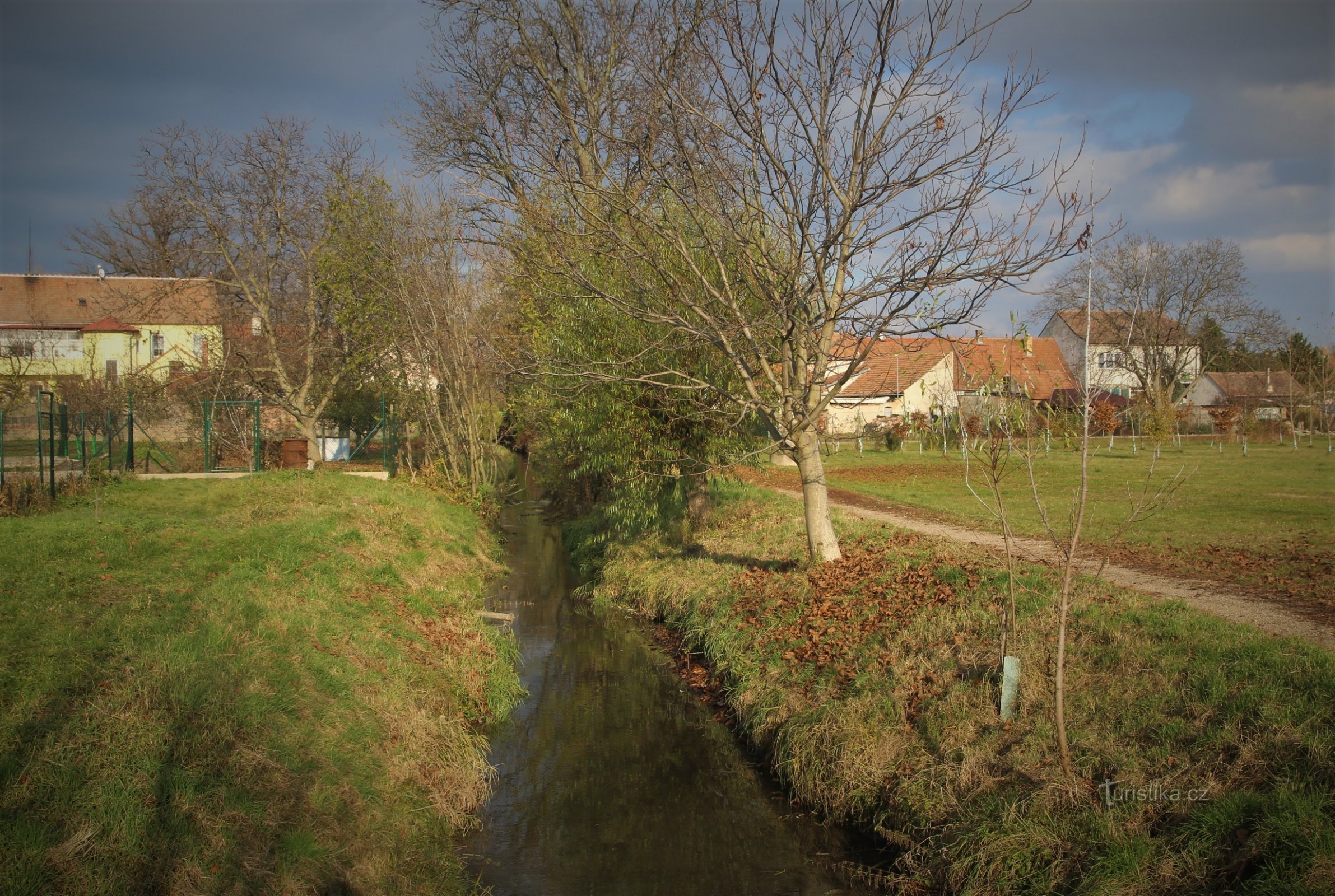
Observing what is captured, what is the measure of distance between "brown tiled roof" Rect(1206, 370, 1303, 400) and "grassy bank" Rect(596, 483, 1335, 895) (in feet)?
161

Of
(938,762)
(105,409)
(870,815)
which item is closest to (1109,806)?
(938,762)

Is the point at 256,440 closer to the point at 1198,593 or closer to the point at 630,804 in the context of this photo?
the point at 630,804

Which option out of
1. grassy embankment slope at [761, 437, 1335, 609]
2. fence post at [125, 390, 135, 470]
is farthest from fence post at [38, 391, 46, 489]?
grassy embankment slope at [761, 437, 1335, 609]

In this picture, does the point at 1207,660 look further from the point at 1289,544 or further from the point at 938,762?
the point at 1289,544

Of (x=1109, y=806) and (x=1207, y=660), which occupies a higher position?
(x=1207, y=660)

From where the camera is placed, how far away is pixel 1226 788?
5375 millimetres

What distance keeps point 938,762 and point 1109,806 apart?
1.52 m

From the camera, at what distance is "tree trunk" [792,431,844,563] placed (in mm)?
10938

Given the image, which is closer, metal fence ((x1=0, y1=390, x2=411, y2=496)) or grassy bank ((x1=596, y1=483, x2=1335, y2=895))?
grassy bank ((x1=596, y1=483, x2=1335, y2=895))

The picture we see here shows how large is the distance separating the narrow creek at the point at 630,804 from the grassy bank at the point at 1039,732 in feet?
1.59

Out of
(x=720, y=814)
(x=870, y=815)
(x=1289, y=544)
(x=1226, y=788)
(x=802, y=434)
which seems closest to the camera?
(x=1226, y=788)

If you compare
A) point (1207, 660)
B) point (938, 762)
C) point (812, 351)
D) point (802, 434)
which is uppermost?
point (812, 351)

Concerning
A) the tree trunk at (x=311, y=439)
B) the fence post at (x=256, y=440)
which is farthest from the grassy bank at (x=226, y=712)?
the tree trunk at (x=311, y=439)

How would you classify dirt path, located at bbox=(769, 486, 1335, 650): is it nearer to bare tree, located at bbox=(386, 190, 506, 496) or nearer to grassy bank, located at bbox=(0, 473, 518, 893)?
grassy bank, located at bbox=(0, 473, 518, 893)
